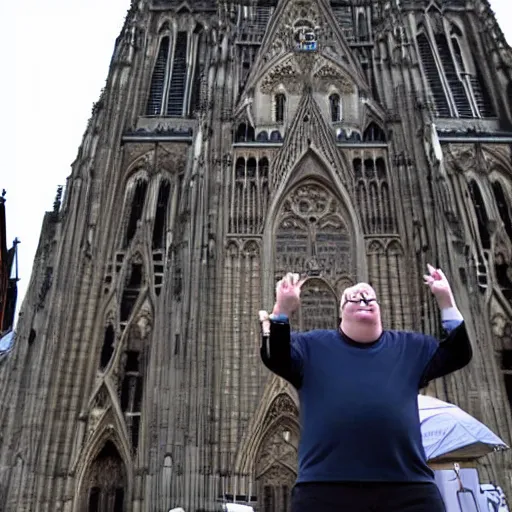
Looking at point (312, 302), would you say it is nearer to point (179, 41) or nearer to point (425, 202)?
point (425, 202)

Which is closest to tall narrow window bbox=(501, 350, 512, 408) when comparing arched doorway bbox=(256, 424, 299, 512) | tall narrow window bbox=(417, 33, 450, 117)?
arched doorway bbox=(256, 424, 299, 512)

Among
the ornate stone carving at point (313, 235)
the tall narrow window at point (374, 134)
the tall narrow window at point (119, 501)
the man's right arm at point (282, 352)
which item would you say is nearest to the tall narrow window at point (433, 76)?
the tall narrow window at point (374, 134)

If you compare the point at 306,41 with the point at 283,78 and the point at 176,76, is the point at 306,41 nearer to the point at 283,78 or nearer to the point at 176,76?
the point at 283,78

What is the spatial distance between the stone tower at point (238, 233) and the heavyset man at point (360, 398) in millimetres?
11528

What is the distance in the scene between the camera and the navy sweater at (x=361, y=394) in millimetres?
2438

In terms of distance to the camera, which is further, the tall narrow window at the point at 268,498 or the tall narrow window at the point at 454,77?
the tall narrow window at the point at 454,77

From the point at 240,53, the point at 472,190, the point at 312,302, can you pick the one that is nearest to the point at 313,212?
the point at 312,302

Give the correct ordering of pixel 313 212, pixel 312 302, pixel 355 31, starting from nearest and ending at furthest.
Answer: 1. pixel 312 302
2. pixel 313 212
3. pixel 355 31

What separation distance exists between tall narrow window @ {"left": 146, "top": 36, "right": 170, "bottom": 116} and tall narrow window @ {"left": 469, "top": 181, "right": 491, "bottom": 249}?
438 inches

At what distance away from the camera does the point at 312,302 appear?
17203mm

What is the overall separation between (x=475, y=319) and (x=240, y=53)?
1268cm

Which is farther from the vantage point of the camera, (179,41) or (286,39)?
(179,41)

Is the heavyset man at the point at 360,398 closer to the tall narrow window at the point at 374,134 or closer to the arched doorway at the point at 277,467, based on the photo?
the arched doorway at the point at 277,467

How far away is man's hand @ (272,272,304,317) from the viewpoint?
273 cm
